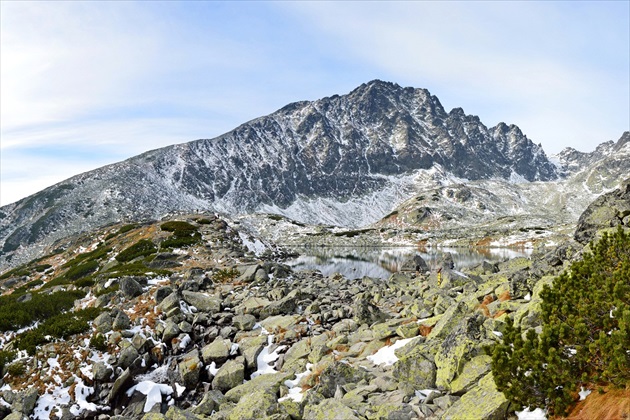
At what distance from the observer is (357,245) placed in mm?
164375

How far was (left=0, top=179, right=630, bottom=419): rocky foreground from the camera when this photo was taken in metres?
11.0

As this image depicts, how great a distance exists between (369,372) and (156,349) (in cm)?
1214

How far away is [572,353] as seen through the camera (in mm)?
8023

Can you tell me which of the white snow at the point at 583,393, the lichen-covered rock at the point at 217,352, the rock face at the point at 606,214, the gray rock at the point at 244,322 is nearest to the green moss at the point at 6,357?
the lichen-covered rock at the point at 217,352

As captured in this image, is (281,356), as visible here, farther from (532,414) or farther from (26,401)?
(532,414)

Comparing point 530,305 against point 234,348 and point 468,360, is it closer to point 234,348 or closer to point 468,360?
point 468,360

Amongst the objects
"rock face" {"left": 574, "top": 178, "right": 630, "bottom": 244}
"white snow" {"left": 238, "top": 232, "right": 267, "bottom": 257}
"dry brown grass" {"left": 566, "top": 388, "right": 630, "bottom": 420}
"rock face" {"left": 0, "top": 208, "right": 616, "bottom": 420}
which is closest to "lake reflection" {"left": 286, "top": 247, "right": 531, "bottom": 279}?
"white snow" {"left": 238, "top": 232, "right": 267, "bottom": 257}

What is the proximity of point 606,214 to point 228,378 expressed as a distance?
884 inches

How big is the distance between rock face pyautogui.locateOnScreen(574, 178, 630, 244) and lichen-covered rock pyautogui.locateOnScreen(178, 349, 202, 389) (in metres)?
20.1

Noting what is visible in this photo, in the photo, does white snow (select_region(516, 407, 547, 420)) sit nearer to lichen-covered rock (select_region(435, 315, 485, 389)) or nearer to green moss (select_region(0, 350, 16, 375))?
lichen-covered rock (select_region(435, 315, 485, 389))

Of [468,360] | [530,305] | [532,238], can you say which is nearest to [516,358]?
[468,360]

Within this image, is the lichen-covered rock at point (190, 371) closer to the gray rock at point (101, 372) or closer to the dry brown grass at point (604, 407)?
the gray rock at point (101, 372)

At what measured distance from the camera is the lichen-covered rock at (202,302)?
24.4 meters

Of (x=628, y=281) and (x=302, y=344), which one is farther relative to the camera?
(x=302, y=344)
